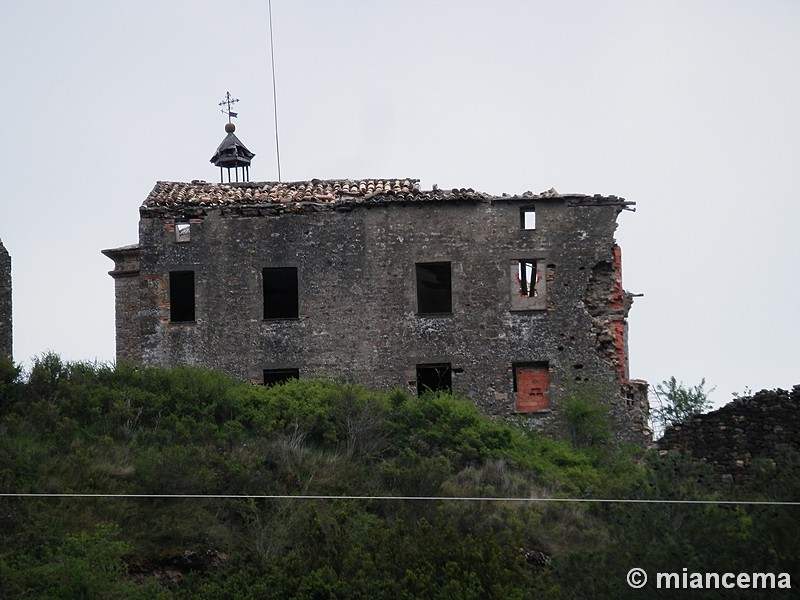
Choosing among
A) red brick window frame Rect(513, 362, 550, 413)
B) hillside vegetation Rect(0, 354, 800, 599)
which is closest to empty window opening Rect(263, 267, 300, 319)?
hillside vegetation Rect(0, 354, 800, 599)

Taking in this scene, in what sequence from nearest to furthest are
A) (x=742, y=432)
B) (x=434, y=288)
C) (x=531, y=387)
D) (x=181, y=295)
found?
(x=742, y=432) → (x=531, y=387) → (x=181, y=295) → (x=434, y=288)

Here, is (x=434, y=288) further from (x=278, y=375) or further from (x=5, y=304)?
(x=5, y=304)

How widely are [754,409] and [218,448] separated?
30.8ft

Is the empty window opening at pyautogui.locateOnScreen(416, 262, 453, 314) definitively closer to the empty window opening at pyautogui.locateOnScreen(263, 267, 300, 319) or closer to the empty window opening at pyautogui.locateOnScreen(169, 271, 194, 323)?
the empty window opening at pyautogui.locateOnScreen(263, 267, 300, 319)

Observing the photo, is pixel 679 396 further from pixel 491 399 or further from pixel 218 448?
pixel 218 448

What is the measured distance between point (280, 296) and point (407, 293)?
9.35 ft

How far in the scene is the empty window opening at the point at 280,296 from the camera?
30.3 m

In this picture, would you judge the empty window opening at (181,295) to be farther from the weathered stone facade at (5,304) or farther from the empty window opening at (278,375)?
the weathered stone facade at (5,304)

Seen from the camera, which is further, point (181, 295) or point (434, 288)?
point (434, 288)

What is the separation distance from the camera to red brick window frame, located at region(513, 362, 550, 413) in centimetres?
2919

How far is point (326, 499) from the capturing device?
2391 centimetres

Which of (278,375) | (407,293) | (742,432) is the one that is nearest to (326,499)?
(278,375)

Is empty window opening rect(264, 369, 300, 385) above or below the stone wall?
above

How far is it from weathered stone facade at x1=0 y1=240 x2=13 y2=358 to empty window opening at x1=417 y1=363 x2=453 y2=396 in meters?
8.11
